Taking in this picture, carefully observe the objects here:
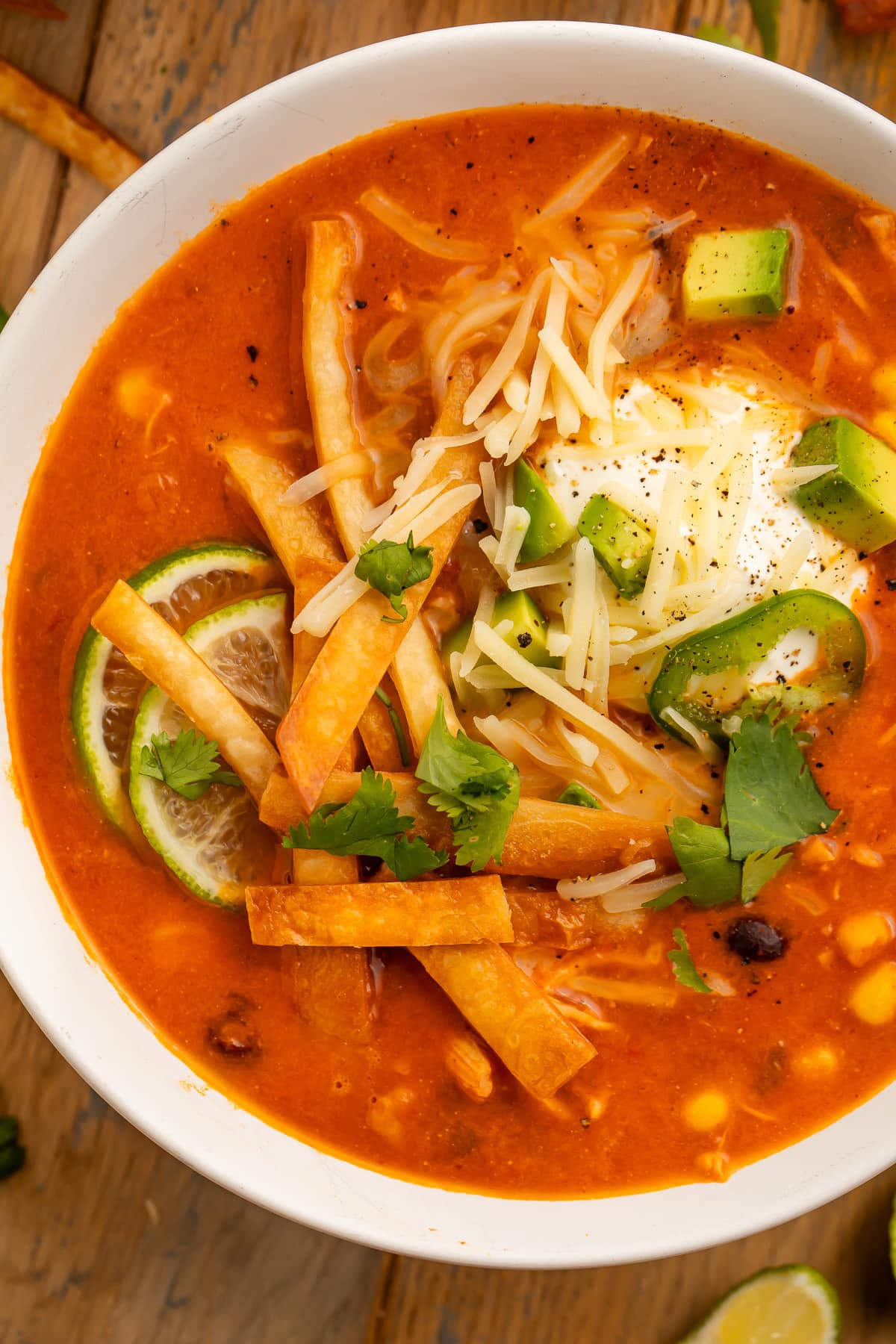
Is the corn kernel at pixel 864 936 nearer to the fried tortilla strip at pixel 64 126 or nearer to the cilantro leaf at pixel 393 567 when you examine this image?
the cilantro leaf at pixel 393 567

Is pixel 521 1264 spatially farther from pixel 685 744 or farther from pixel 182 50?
pixel 182 50

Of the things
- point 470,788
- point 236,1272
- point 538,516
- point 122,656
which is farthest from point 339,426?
point 236,1272

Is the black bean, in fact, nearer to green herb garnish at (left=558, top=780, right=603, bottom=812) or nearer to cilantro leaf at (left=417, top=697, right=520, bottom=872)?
green herb garnish at (left=558, top=780, right=603, bottom=812)

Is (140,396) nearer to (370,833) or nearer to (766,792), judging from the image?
(370,833)

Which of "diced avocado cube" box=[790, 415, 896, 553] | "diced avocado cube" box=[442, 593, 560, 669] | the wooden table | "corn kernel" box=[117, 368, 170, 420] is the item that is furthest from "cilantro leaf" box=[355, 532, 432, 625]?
the wooden table

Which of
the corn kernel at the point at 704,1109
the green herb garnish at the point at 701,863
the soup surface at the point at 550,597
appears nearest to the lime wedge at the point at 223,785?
the soup surface at the point at 550,597

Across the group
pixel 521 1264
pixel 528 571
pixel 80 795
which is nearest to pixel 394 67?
pixel 528 571
